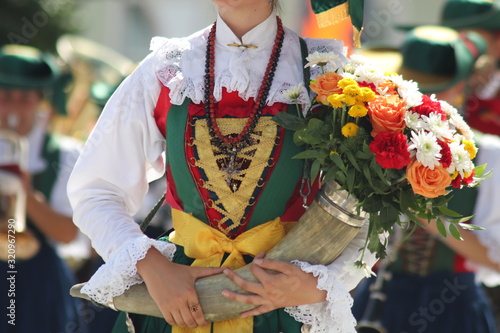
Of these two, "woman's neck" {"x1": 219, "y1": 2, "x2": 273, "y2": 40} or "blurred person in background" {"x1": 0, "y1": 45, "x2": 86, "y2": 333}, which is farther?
"blurred person in background" {"x1": 0, "y1": 45, "x2": 86, "y2": 333}

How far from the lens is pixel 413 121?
2.03m

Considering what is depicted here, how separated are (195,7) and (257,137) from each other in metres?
15.4

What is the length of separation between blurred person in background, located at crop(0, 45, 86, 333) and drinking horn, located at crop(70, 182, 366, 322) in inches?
97.4

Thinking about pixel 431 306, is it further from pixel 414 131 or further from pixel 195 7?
pixel 195 7

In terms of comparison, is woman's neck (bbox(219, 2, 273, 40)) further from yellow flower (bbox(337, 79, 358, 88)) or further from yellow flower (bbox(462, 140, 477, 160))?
yellow flower (bbox(462, 140, 477, 160))

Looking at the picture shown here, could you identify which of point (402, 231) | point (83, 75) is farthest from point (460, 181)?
point (83, 75)

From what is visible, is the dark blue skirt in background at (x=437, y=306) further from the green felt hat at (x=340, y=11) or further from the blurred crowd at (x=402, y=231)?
the green felt hat at (x=340, y=11)

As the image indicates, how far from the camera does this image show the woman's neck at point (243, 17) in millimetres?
2258

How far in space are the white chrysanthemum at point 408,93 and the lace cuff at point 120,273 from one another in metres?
0.74

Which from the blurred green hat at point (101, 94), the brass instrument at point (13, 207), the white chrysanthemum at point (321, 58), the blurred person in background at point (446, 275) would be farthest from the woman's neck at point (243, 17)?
the blurred green hat at point (101, 94)

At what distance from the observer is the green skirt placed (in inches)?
83.4

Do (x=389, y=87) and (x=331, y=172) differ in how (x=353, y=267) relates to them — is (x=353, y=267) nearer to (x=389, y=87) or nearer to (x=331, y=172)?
(x=331, y=172)

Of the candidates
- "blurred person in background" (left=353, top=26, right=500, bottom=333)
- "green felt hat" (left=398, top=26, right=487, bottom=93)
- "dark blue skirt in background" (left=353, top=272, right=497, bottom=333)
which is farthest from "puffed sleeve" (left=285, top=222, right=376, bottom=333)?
"green felt hat" (left=398, top=26, right=487, bottom=93)

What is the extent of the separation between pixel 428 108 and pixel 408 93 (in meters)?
0.06
